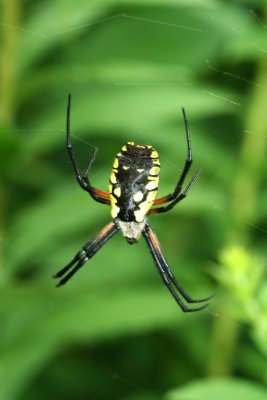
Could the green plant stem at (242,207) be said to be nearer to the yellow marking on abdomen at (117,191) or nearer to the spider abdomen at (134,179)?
the spider abdomen at (134,179)

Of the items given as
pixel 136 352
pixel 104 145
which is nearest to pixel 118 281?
pixel 136 352

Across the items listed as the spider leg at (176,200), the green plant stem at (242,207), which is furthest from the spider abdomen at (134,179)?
the green plant stem at (242,207)

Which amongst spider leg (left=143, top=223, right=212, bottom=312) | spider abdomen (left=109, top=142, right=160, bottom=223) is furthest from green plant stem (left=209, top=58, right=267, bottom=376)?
spider abdomen (left=109, top=142, right=160, bottom=223)

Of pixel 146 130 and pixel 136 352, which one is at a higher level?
pixel 146 130

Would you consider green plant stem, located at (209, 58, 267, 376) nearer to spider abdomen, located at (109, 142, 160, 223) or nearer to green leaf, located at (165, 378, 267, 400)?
spider abdomen, located at (109, 142, 160, 223)

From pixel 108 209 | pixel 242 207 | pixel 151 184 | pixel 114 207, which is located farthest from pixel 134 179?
pixel 242 207

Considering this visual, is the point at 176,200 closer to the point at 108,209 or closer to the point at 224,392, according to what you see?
the point at 108,209

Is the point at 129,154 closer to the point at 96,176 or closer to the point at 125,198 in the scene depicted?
the point at 125,198
